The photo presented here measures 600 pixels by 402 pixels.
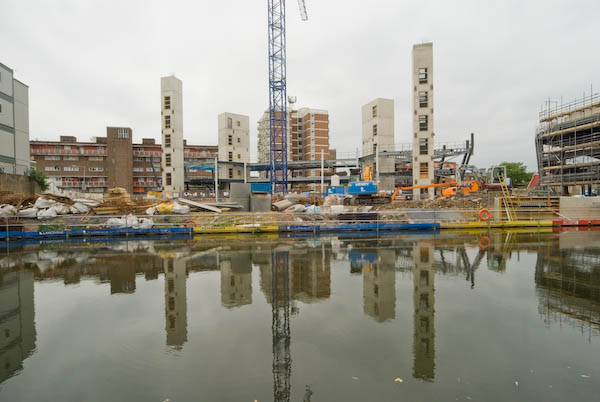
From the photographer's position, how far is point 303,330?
18.1ft

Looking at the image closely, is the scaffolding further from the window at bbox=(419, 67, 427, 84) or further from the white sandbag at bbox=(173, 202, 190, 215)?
the white sandbag at bbox=(173, 202, 190, 215)

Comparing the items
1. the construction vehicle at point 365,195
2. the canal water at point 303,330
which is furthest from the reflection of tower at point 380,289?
the construction vehicle at point 365,195

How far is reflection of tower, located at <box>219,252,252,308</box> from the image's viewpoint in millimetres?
7279

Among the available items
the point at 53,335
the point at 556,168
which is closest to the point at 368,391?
the point at 53,335

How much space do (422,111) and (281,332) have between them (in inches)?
1551

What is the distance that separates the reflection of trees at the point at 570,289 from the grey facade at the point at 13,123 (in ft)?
151

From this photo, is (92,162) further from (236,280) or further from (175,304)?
(175,304)

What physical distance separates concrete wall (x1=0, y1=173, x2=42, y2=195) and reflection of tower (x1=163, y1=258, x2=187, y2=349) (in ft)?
89.4

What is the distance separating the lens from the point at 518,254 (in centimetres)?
1243

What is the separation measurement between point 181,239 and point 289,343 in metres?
14.8

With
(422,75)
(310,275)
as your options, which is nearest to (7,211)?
(310,275)

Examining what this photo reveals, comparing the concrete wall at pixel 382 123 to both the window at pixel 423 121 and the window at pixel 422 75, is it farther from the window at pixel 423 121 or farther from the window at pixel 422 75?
the window at pixel 422 75

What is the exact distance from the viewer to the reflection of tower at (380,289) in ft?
20.7

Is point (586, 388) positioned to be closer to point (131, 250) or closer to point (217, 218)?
point (131, 250)
